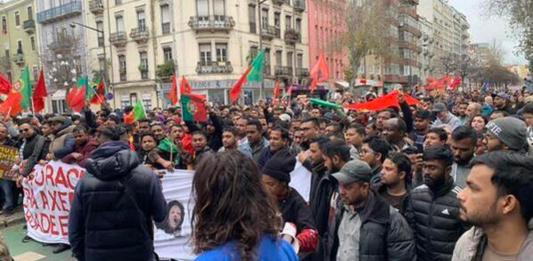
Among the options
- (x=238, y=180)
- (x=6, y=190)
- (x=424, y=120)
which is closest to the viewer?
(x=238, y=180)

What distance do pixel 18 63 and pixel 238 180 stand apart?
184ft

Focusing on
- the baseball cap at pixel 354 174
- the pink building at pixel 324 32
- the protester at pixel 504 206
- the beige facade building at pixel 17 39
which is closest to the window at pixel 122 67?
the beige facade building at pixel 17 39

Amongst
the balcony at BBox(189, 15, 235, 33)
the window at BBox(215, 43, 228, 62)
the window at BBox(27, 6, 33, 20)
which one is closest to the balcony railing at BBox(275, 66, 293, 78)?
the window at BBox(215, 43, 228, 62)

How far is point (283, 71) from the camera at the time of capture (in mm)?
39875

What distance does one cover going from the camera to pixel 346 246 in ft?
11.1

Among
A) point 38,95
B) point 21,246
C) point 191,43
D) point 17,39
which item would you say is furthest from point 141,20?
point 21,246

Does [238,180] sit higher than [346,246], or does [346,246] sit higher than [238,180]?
[238,180]

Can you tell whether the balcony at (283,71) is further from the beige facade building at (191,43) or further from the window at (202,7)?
the window at (202,7)

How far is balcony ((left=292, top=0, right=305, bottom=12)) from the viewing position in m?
42.5

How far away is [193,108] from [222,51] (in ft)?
88.9

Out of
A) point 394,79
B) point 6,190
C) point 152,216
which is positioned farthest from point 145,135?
point 394,79

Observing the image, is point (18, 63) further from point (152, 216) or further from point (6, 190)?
point (152, 216)

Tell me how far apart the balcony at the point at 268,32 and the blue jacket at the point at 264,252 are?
36509mm

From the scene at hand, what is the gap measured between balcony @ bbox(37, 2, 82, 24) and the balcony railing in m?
18.3
